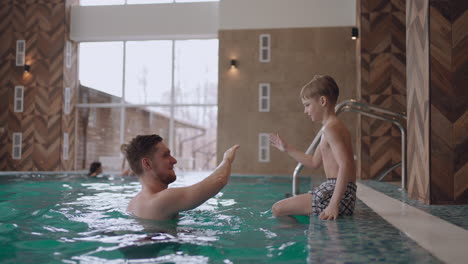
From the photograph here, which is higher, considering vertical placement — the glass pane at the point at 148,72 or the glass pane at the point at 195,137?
the glass pane at the point at 148,72

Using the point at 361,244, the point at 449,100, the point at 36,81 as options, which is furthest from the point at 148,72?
the point at 361,244

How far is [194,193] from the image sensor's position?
93.4 inches

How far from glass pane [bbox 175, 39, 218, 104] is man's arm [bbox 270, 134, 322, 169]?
11.0 m

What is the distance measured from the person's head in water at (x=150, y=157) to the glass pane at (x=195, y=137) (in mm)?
11350

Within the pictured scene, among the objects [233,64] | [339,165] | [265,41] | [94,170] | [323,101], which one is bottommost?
[94,170]

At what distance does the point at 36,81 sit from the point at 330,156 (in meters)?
13.4

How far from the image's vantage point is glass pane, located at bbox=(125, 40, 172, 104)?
1427 cm

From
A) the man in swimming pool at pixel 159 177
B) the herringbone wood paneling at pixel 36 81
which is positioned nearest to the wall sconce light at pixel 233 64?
the herringbone wood paneling at pixel 36 81

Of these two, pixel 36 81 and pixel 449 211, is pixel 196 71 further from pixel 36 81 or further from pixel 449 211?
pixel 449 211

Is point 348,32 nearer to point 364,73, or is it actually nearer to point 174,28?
point 364,73

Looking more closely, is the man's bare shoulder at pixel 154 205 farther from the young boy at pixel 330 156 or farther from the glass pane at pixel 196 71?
the glass pane at pixel 196 71

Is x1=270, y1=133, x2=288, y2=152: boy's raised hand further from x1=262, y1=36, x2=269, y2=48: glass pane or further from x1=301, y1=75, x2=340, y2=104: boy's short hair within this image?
x1=262, y1=36, x2=269, y2=48: glass pane

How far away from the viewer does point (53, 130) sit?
13891 mm

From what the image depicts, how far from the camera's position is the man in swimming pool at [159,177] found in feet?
7.93
